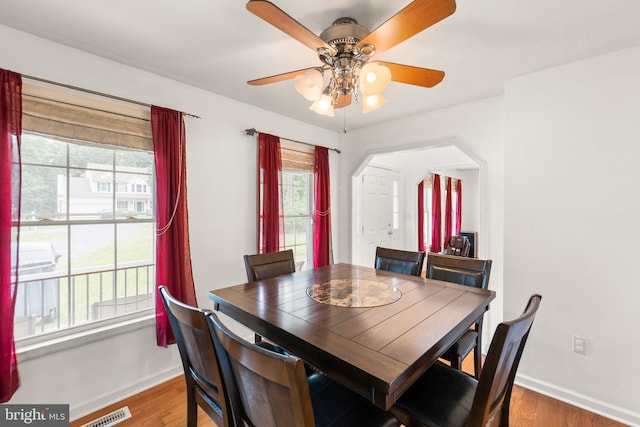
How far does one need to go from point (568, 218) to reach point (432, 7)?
6.46ft

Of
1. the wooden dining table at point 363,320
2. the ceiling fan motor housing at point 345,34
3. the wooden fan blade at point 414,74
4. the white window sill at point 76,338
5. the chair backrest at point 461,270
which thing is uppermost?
the ceiling fan motor housing at point 345,34

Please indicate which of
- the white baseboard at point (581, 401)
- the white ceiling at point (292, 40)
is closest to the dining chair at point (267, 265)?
the white ceiling at point (292, 40)

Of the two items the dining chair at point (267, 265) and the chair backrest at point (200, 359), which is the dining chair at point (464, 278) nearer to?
the dining chair at point (267, 265)

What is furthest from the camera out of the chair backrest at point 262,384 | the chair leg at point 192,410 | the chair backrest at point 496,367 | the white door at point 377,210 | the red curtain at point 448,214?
the red curtain at point 448,214

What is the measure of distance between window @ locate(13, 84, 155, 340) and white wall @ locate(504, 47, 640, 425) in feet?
10.1

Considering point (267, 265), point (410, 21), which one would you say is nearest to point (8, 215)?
point (267, 265)

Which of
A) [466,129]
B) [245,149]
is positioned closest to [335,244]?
[245,149]

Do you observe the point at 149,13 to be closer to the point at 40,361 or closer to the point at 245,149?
the point at 245,149

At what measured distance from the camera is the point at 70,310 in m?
1.98

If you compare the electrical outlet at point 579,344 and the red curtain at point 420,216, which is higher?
the red curtain at point 420,216

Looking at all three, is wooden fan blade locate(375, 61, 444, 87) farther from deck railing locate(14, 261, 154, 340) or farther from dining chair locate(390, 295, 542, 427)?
deck railing locate(14, 261, 154, 340)

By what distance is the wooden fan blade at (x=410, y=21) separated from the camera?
1042 millimetres

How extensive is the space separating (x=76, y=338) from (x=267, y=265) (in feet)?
4.46

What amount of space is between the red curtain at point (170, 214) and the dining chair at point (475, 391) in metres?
1.82
